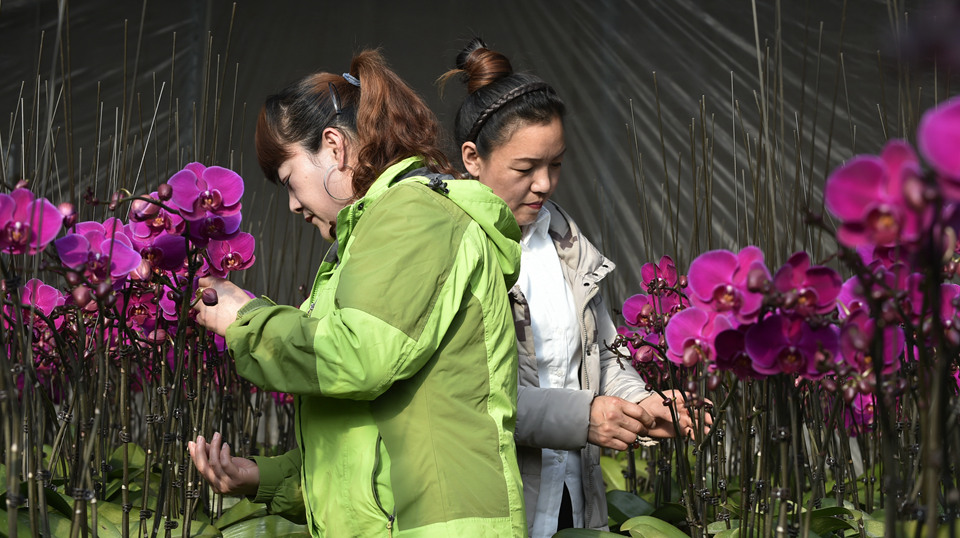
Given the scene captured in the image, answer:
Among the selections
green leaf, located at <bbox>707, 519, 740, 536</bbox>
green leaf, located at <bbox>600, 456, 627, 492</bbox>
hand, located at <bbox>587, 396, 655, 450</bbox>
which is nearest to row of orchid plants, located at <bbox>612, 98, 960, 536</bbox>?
hand, located at <bbox>587, 396, 655, 450</bbox>

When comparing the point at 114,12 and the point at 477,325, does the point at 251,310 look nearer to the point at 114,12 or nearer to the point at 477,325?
the point at 477,325

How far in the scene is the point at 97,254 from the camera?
857 millimetres

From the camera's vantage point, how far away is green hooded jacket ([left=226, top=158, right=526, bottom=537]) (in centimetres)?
83

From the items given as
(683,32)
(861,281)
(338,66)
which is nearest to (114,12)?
(338,66)

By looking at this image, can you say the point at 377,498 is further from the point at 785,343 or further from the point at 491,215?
the point at 785,343

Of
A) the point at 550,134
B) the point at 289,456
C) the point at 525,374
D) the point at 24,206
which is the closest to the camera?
the point at 24,206

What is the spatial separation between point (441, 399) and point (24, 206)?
384mm

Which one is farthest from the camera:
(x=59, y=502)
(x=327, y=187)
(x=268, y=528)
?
(x=268, y=528)

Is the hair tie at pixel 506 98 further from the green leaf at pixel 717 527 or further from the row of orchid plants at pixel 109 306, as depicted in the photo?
the green leaf at pixel 717 527

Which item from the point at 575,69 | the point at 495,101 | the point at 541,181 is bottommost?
the point at 541,181

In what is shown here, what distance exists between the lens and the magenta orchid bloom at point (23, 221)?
75 cm

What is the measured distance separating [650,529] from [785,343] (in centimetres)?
73

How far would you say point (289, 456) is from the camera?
→ 1.10 metres

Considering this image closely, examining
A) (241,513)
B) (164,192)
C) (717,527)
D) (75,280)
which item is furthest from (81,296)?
(717,527)
